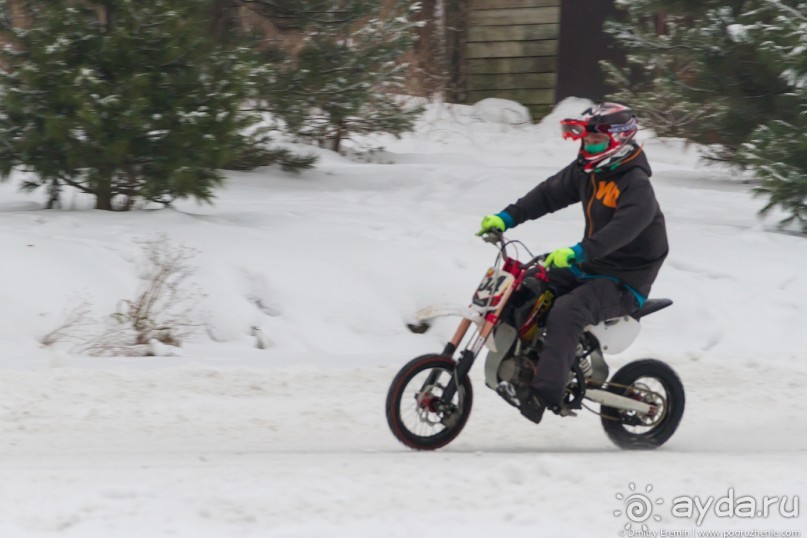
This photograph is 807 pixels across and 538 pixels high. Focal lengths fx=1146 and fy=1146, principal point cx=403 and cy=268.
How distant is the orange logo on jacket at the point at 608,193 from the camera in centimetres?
600

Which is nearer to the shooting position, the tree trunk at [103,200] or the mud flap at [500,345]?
the mud flap at [500,345]

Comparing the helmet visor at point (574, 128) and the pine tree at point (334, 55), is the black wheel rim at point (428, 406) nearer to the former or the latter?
the helmet visor at point (574, 128)

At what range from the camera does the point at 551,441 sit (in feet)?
21.1

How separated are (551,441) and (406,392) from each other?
1.14 metres

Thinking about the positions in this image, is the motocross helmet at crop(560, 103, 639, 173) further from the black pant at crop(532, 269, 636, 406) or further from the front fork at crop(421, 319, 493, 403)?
the front fork at crop(421, 319, 493, 403)

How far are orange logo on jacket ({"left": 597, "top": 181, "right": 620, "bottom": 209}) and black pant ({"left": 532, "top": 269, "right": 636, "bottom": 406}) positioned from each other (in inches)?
16.0

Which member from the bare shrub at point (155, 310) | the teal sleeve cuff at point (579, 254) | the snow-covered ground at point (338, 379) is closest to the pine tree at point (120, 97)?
the snow-covered ground at point (338, 379)

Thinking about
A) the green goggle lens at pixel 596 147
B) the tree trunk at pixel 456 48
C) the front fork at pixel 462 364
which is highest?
the green goggle lens at pixel 596 147

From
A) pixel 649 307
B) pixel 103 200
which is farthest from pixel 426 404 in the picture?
pixel 103 200

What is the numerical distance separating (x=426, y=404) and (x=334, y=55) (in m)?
7.49

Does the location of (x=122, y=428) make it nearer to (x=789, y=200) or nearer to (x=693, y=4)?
(x=789, y=200)

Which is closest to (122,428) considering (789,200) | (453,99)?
(789,200)

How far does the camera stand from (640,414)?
20.2 feet

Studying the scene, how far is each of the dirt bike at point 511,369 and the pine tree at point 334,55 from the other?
22.0 feet
